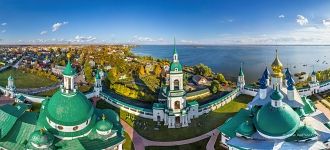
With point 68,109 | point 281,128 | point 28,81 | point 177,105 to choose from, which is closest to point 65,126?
point 68,109

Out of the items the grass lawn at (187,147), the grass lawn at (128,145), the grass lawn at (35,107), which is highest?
the grass lawn at (35,107)

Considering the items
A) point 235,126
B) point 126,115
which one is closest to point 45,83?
point 126,115

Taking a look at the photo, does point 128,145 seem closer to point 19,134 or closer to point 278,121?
point 19,134

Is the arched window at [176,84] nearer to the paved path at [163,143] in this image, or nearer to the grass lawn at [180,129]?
the grass lawn at [180,129]

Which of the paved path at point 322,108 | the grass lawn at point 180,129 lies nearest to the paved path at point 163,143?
the grass lawn at point 180,129

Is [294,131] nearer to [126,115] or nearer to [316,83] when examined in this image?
[126,115]

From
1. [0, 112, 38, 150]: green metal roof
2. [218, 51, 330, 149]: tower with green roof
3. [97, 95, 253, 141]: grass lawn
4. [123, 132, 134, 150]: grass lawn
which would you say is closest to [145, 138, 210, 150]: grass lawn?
[123, 132, 134, 150]: grass lawn
